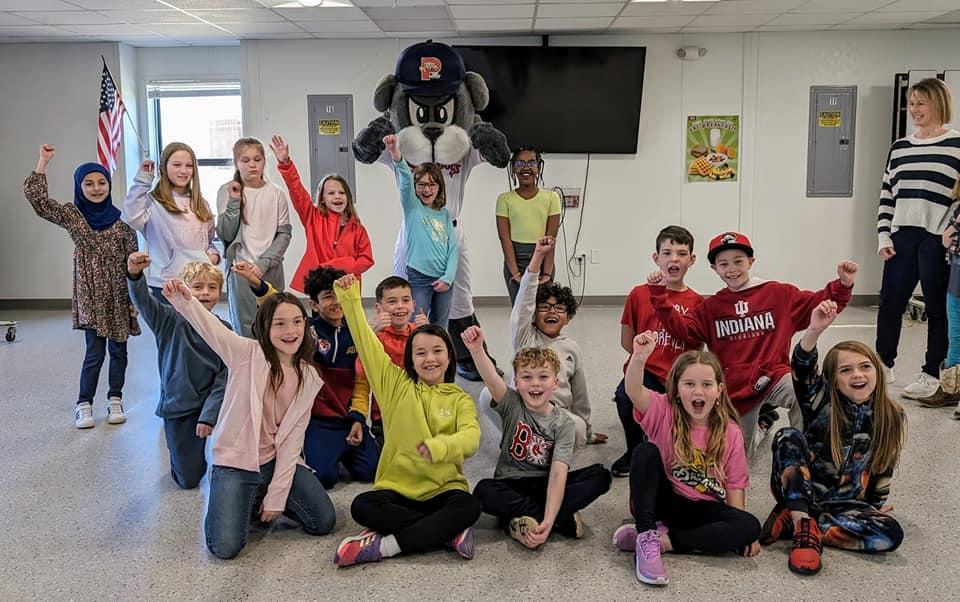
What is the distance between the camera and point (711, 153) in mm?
6867

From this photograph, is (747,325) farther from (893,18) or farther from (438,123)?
(893,18)

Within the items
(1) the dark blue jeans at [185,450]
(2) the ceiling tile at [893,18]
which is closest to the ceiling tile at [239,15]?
(1) the dark blue jeans at [185,450]

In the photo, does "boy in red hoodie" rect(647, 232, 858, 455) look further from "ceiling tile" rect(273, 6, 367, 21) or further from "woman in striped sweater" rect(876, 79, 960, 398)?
"ceiling tile" rect(273, 6, 367, 21)

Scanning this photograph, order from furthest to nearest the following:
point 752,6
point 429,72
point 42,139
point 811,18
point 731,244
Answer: point 42,139 → point 811,18 → point 752,6 → point 429,72 → point 731,244

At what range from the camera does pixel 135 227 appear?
3535 millimetres

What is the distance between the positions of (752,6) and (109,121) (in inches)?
197

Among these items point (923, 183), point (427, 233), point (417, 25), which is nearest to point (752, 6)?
point (923, 183)

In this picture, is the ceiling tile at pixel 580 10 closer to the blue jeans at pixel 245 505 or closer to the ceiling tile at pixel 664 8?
the ceiling tile at pixel 664 8

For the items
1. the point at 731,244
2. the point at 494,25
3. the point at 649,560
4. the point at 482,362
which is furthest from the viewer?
the point at 494,25

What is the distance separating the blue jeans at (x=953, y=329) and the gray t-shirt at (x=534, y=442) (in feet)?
7.51

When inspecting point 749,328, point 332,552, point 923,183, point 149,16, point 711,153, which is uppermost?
point 149,16

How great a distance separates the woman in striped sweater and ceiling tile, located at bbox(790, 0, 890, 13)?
203cm

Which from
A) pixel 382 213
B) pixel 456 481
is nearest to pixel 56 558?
pixel 456 481

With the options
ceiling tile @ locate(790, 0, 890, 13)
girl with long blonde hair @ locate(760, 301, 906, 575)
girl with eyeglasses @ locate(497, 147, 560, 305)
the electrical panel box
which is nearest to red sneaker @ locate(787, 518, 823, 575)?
girl with long blonde hair @ locate(760, 301, 906, 575)
